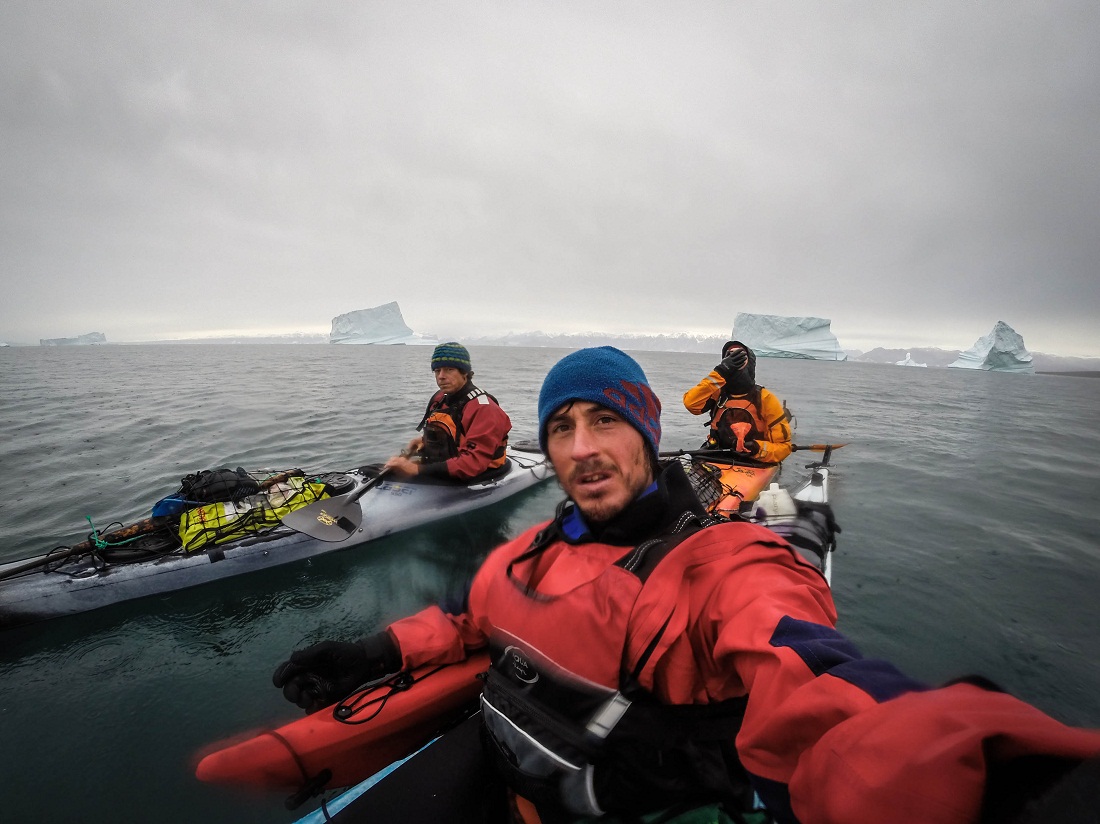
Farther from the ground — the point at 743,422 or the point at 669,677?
the point at 669,677

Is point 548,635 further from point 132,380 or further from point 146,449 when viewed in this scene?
point 132,380

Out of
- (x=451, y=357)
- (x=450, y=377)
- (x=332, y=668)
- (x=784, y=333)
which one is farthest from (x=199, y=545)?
(x=784, y=333)

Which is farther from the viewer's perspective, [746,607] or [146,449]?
[146,449]

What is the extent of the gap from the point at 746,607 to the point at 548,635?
76 cm

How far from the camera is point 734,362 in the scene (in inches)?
293

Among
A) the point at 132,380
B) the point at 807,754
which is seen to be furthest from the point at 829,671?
the point at 132,380

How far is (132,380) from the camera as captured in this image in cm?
2830

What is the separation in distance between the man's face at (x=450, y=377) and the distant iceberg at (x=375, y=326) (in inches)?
4053

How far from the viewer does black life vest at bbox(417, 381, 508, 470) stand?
268 inches

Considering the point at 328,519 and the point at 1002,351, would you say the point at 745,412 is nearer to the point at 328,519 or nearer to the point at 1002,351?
the point at 328,519

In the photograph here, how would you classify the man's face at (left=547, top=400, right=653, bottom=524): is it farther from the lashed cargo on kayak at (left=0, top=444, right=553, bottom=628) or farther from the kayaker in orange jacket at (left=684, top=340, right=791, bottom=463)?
the kayaker in orange jacket at (left=684, top=340, right=791, bottom=463)

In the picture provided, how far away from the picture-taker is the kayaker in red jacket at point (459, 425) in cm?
644

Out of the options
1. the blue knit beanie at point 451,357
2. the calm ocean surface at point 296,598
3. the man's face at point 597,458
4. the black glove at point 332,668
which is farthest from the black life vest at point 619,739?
the blue knit beanie at point 451,357

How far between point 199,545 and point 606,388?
18.8 feet
